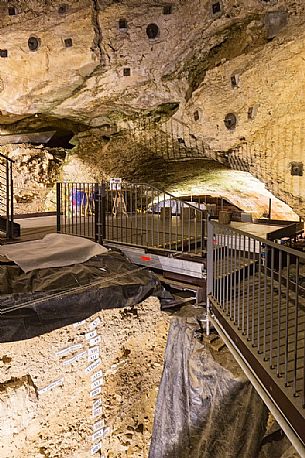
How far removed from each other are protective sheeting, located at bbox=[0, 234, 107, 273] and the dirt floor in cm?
98

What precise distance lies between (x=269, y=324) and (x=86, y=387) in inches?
79.2

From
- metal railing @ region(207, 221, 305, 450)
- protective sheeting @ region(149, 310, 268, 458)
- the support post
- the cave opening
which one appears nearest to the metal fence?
the cave opening

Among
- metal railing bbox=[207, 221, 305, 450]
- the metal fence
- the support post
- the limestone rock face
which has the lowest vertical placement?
metal railing bbox=[207, 221, 305, 450]

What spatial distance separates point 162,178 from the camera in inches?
479

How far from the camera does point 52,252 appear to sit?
473 centimetres

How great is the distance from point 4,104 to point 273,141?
21.8 ft

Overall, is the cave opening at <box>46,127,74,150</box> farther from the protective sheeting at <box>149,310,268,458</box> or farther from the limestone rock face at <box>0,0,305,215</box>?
the protective sheeting at <box>149,310,268,458</box>

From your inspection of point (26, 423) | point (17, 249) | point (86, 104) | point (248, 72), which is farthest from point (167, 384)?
point (86, 104)

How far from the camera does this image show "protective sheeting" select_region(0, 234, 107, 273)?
172 inches

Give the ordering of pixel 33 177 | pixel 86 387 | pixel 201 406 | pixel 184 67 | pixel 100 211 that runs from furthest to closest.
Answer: pixel 33 177 < pixel 184 67 < pixel 100 211 < pixel 86 387 < pixel 201 406

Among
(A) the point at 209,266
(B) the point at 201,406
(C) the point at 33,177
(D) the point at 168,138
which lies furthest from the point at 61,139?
(B) the point at 201,406

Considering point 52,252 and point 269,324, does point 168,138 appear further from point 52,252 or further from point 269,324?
point 269,324

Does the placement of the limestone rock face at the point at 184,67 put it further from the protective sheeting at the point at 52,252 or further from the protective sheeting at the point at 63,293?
the protective sheeting at the point at 63,293

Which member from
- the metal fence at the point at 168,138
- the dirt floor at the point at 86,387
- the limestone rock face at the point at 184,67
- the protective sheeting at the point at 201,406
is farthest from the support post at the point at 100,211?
the metal fence at the point at 168,138
